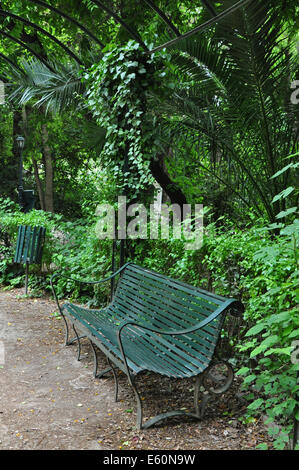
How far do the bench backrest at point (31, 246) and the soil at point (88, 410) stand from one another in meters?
2.43

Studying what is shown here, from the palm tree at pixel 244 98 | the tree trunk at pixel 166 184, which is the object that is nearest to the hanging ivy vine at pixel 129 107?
the palm tree at pixel 244 98

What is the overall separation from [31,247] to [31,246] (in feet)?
0.05

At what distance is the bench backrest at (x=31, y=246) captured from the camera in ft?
22.4

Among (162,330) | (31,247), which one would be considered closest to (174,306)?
(162,330)

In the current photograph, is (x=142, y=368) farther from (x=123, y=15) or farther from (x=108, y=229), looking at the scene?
(x=123, y=15)

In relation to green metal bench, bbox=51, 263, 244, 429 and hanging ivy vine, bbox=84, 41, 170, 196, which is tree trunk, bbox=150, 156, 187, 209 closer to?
hanging ivy vine, bbox=84, 41, 170, 196

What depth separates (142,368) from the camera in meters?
2.74

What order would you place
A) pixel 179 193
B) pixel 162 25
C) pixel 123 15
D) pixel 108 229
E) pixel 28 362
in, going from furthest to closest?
1. pixel 179 193
2. pixel 123 15
3. pixel 162 25
4. pixel 108 229
5. pixel 28 362

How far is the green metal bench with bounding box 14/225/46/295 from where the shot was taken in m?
6.82

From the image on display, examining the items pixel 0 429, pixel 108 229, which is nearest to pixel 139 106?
pixel 108 229

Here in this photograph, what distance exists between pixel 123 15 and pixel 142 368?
591 cm

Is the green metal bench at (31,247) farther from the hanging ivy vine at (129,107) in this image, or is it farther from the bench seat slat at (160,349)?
the bench seat slat at (160,349)

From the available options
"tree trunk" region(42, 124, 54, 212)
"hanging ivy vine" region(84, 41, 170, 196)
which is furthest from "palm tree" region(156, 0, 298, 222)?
"tree trunk" region(42, 124, 54, 212)

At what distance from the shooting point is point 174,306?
3459 mm
